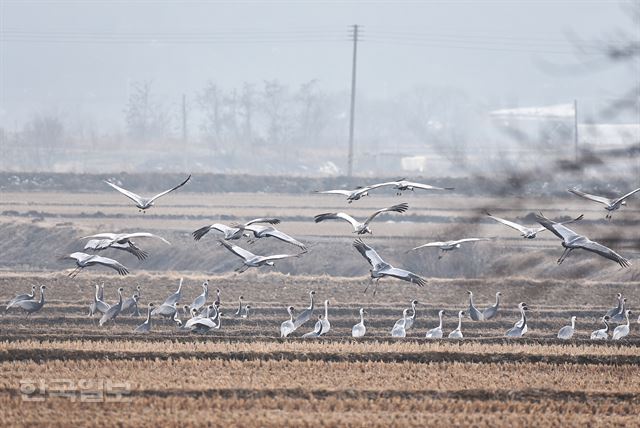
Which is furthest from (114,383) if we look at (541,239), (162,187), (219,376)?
(162,187)

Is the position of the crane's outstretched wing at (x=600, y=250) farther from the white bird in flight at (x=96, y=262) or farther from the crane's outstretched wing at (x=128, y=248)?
the white bird in flight at (x=96, y=262)

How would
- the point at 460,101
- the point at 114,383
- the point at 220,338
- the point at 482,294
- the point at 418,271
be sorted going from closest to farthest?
the point at 114,383
the point at 220,338
the point at 482,294
the point at 418,271
the point at 460,101

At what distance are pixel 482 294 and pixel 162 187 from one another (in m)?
36.9

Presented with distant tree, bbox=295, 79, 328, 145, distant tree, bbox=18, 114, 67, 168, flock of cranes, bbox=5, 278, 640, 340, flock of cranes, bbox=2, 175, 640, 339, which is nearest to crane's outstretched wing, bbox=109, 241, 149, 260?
flock of cranes, bbox=2, 175, 640, 339

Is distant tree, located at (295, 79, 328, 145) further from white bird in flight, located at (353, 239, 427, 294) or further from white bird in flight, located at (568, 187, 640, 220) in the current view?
white bird in flight, located at (568, 187, 640, 220)

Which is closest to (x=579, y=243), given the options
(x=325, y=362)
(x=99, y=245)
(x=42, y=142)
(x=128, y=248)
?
(x=325, y=362)

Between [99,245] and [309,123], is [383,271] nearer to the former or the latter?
[99,245]

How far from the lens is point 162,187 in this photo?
2815 inches

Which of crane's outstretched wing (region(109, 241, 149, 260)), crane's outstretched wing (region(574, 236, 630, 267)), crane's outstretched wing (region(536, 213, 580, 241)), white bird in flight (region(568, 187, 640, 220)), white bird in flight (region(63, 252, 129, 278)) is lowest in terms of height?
white bird in flight (region(63, 252, 129, 278))

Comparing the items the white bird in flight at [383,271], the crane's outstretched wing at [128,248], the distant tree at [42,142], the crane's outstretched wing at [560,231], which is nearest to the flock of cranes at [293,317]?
the white bird in flight at [383,271]

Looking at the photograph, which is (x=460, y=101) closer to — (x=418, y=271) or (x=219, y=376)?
(x=418, y=271)

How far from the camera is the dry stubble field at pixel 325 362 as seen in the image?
717 inches

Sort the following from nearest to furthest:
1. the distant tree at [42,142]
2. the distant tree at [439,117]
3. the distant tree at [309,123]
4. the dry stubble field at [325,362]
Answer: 1. the dry stubble field at [325,362]
2. the distant tree at [42,142]
3. the distant tree at [309,123]
4. the distant tree at [439,117]

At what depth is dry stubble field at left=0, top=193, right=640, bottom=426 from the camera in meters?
18.2
